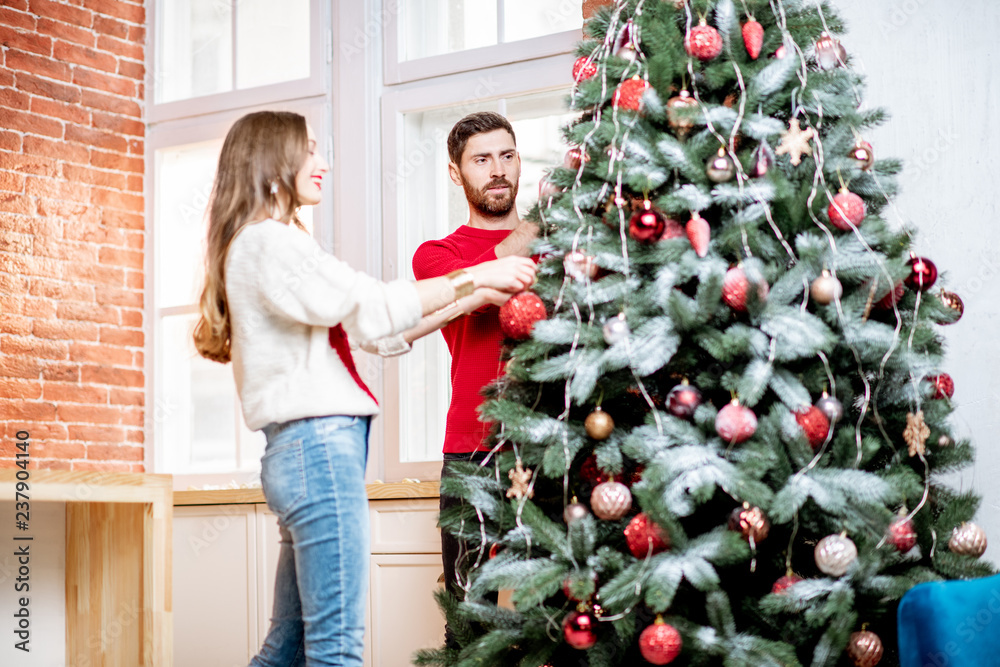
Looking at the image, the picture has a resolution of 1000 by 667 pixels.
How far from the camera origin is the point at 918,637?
4.99 ft

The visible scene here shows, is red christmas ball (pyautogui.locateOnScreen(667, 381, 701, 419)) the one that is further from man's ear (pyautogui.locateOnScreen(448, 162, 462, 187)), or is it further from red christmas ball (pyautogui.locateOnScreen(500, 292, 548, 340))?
man's ear (pyautogui.locateOnScreen(448, 162, 462, 187))

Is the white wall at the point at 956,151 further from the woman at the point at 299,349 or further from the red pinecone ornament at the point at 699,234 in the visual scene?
the woman at the point at 299,349

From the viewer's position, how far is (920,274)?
1.82 metres

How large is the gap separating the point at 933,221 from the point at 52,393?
9.57 feet

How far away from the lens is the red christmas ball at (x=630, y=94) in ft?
6.08

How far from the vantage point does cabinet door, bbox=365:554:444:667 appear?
3.04 meters

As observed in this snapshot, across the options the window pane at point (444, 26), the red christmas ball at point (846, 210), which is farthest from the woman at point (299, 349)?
the window pane at point (444, 26)

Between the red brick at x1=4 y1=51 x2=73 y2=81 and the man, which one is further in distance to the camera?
the red brick at x1=4 y1=51 x2=73 y2=81

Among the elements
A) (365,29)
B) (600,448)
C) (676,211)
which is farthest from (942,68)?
(365,29)

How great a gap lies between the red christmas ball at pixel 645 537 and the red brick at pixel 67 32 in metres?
3.07

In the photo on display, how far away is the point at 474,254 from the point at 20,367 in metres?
1.94

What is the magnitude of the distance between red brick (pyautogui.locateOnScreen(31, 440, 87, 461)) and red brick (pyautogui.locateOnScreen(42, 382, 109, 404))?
0.15 metres

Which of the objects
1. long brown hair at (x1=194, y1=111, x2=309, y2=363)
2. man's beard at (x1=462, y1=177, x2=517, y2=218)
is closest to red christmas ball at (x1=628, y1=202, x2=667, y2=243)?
long brown hair at (x1=194, y1=111, x2=309, y2=363)

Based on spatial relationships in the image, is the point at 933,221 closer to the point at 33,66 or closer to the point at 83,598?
the point at 83,598
